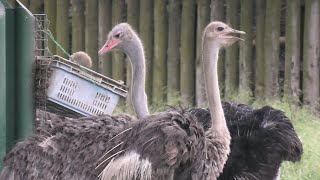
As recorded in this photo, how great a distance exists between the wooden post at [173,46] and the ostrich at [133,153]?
4.24 m

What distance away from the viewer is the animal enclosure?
30.8 ft

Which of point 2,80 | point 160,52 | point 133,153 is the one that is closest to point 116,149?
point 133,153

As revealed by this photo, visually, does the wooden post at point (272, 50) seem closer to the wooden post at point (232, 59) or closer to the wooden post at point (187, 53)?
the wooden post at point (232, 59)

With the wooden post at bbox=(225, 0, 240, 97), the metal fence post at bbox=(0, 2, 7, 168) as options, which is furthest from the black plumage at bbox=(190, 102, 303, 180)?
the wooden post at bbox=(225, 0, 240, 97)

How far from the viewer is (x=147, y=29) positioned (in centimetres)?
983

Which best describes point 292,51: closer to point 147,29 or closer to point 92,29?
point 147,29

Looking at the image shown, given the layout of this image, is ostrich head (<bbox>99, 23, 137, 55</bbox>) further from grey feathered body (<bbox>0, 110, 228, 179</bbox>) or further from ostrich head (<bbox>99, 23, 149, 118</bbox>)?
grey feathered body (<bbox>0, 110, 228, 179</bbox>)

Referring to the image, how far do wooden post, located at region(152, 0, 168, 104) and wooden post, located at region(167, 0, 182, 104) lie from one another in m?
0.06

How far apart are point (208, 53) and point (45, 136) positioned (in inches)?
44.9

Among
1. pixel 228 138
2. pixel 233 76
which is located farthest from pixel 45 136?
pixel 233 76

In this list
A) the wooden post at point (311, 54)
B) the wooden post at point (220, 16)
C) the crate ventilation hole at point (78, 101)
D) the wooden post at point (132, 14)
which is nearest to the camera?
the crate ventilation hole at point (78, 101)

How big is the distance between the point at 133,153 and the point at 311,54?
476 cm

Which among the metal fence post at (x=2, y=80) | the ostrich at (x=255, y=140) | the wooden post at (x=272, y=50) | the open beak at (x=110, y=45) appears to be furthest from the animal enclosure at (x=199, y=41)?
the metal fence post at (x=2, y=80)

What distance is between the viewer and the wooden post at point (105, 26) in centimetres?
994
